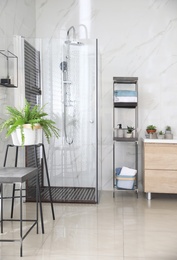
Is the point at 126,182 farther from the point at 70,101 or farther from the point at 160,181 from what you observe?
the point at 70,101

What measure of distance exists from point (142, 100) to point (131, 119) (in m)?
0.31

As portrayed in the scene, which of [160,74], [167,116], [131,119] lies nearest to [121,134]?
[131,119]

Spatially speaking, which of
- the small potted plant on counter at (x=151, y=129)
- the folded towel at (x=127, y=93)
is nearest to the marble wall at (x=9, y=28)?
the folded towel at (x=127, y=93)

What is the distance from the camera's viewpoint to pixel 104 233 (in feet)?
9.14

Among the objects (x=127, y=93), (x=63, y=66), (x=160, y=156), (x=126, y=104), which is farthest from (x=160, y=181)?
(x=63, y=66)

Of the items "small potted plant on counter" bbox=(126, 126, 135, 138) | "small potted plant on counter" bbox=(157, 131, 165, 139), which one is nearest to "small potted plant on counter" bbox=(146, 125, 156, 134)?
"small potted plant on counter" bbox=(157, 131, 165, 139)

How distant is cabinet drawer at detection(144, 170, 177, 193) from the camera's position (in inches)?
153

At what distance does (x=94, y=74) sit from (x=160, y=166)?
4.49 feet

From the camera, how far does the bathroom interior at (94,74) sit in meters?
3.78

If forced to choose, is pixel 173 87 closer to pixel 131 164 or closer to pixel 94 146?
pixel 131 164

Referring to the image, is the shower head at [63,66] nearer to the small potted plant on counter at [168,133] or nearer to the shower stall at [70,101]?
the shower stall at [70,101]

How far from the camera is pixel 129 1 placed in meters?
4.50

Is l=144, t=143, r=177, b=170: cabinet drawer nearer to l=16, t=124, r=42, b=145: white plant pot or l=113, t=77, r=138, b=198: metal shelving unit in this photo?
l=113, t=77, r=138, b=198: metal shelving unit

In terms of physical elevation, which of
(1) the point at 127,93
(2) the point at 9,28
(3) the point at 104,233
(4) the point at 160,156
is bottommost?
(3) the point at 104,233
